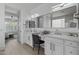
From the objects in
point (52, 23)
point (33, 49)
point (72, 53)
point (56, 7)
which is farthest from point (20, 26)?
point (72, 53)

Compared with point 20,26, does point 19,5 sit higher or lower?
higher

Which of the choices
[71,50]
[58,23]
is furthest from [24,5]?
[71,50]

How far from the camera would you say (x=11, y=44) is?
212cm

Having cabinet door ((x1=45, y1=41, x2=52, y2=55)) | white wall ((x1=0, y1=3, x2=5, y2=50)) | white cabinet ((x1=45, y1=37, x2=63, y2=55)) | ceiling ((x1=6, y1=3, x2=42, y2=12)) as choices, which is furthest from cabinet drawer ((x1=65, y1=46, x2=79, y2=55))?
white wall ((x1=0, y1=3, x2=5, y2=50))

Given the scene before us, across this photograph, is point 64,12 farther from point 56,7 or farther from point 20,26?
point 20,26

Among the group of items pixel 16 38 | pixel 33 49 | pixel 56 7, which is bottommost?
pixel 33 49

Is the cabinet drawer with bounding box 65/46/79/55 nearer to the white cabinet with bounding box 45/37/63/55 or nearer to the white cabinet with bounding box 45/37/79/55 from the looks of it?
the white cabinet with bounding box 45/37/79/55

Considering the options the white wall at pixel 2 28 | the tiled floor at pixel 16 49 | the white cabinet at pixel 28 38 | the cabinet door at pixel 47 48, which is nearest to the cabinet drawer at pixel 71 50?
the cabinet door at pixel 47 48

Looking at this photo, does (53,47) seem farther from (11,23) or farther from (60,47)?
(11,23)

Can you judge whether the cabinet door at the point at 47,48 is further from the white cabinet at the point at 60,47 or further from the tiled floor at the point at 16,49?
the tiled floor at the point at 16,49

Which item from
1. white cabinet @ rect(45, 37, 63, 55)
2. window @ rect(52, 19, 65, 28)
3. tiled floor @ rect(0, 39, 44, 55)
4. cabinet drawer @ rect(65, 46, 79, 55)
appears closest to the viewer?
cabinet drawer @ rect(65, 46, 79, 55)

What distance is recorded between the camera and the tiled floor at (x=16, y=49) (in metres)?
2.05

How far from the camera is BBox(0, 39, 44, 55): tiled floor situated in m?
2.05
